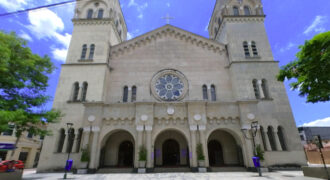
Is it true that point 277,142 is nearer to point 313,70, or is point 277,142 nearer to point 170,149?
point 313,70

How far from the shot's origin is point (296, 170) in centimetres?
1703

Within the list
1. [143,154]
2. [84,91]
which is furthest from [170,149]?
[84,91]

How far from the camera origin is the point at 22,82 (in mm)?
13039

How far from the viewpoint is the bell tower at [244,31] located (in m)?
22.5

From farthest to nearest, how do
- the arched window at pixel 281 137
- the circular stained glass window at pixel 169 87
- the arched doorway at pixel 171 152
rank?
the circular stained glass window at pixel 169 87 → the arched doorway at pixel 171 152 → the arched window at pixel 281 137

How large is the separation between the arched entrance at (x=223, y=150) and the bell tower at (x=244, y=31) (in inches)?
376

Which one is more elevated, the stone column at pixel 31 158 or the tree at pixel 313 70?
the tree at pixel 313 70

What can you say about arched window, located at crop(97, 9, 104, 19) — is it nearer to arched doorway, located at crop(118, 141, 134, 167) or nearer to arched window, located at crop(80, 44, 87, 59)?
arched window, located at crop(80, 44, 87, 59)

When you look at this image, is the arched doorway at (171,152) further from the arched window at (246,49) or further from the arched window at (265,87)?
the arched window at (246,49)

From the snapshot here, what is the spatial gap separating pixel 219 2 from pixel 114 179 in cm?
2852

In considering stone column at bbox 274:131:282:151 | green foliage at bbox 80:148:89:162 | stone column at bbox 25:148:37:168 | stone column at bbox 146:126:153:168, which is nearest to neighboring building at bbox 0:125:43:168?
stone column at bbox 25:148:37:168

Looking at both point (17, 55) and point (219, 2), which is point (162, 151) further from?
point (219, 2)

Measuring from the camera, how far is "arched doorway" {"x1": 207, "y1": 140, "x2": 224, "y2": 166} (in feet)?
64.6

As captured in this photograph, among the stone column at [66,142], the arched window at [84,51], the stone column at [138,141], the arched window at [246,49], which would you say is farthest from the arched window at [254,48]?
the stone column at [66,142]
